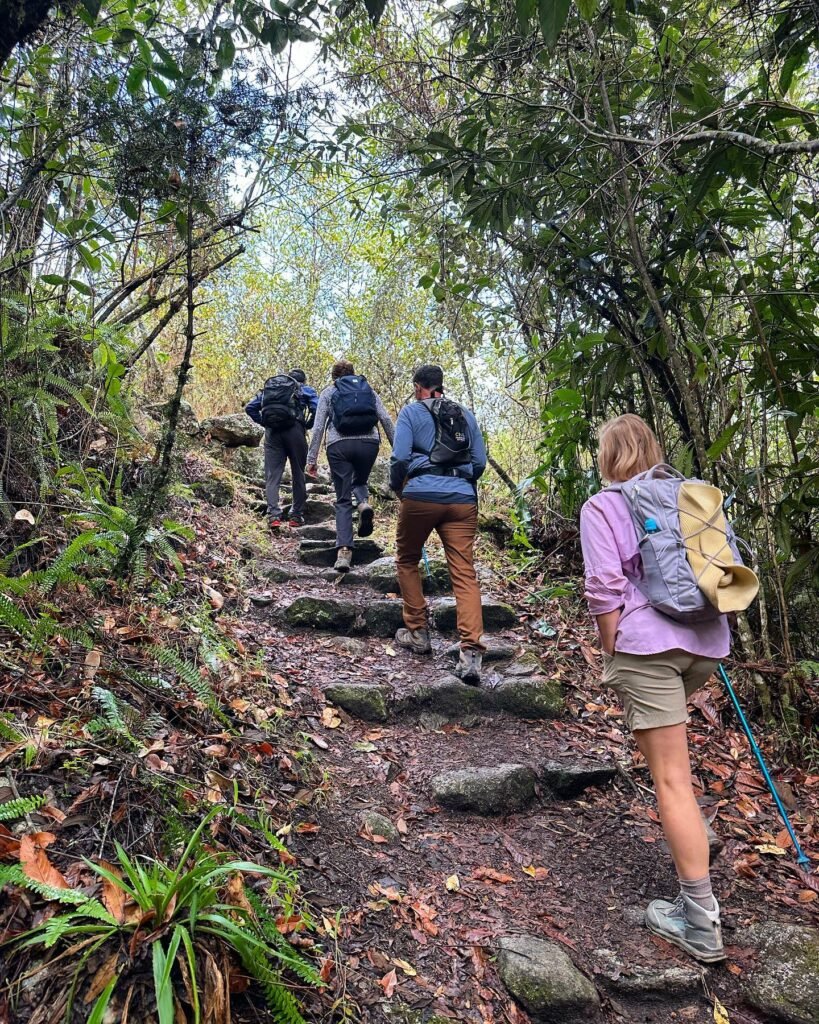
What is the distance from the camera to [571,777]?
380 centimetres

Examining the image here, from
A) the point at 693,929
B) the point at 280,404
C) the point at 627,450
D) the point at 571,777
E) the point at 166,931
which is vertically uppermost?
the point at 280,404

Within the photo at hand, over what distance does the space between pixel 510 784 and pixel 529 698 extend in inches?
39.3

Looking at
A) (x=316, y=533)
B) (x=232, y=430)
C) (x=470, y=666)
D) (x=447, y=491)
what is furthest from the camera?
(x=232, y=430)

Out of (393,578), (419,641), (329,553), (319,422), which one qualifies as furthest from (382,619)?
(319,422)

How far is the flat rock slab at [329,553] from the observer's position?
289 inches

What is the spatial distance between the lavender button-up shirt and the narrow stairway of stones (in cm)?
131

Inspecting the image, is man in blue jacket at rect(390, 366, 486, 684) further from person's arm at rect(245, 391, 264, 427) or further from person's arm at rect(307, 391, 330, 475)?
person's arm at rect(245, 391, 264, 427)

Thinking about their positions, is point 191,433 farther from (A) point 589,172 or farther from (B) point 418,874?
(B) point 418,874

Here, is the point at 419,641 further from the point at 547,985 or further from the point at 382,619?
the point at 547,985

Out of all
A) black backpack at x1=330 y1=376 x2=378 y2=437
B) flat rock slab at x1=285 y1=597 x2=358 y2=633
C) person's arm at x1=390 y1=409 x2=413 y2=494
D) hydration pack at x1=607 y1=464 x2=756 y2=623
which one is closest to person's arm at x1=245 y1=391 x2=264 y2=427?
black backpack at x1=330 y1=376 x2=378 y2=437

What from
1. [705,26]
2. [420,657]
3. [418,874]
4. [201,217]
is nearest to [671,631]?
[418,874]

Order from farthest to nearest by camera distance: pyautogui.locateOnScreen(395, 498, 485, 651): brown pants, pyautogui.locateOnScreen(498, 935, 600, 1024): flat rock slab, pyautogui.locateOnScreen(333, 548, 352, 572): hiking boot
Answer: pyautogui.locateOnScreen(333, 548, 352, 572): hiking boot
pyautogui.locateOnScreen(395, 498, 485, 651): brown pants
pyautogui.locateOnScreen(498, 935, 600, 1024): flat rock slab

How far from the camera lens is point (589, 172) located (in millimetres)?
4340

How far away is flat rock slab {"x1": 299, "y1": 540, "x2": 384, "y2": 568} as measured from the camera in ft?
24.1
